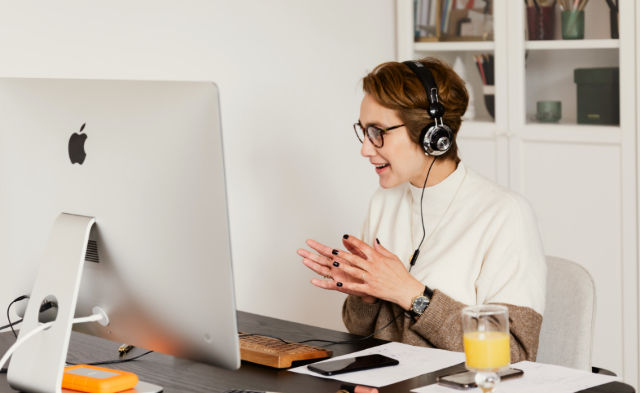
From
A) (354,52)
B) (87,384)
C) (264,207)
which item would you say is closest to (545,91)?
(354,52)

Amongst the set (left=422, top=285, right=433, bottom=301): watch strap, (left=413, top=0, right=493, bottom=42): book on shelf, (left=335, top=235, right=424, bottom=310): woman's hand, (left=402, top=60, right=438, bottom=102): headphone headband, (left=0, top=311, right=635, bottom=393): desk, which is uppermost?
(left=413, top=0, right=493, bottom=42): book on shelf

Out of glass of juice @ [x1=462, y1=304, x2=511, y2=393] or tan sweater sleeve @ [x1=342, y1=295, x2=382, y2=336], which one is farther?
tan sweater sleeve @ [x1=342, y1=295, x2=382, y2=336]

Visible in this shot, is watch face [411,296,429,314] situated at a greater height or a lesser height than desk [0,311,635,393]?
greater

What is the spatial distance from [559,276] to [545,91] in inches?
59.3

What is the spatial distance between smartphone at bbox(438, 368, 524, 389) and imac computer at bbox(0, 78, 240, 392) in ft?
1.33

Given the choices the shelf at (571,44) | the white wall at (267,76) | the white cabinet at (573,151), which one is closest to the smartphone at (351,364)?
the white wall at (267,76)

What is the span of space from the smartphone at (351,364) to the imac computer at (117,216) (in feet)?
1.06

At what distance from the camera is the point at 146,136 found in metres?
1.36

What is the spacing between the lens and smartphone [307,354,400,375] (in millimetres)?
1642

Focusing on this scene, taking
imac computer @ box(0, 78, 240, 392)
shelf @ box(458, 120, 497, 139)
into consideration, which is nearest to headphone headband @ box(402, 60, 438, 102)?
imac computer @ box(0, 78, 240, 392)

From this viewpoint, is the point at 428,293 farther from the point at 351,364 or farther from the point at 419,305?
the point at 351,364

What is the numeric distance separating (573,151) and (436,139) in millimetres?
1348

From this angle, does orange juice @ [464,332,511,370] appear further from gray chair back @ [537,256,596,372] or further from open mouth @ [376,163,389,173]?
Answer: open mouth @ [376,163,389,173]

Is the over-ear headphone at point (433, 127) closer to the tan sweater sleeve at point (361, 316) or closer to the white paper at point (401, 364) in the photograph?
the tan sweater sleeve at point (361, 316)
